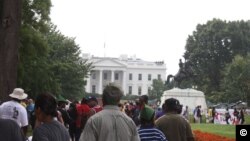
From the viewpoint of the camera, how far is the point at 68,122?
16.6 metres

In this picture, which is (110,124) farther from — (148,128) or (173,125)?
(173,125)

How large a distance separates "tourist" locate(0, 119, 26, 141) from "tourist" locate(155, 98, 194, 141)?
9.34ft

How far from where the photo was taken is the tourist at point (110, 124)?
5.86m

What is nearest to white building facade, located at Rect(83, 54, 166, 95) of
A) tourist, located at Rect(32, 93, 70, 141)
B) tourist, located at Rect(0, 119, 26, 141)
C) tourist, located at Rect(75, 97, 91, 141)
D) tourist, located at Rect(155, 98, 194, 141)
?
tourist, located at Rect(75, 97, 91, 141)

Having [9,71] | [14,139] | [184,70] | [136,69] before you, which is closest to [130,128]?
[14,139]

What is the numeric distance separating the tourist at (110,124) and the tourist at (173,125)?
6.38ft

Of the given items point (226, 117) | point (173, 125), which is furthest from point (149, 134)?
point (226, 117)

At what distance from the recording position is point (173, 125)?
26.1ft

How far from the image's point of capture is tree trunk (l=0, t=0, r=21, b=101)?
13078mm

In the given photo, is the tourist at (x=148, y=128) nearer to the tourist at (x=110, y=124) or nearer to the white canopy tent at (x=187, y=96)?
the tourist at (x=110, y=124)

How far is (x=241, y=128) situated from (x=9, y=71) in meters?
7.95

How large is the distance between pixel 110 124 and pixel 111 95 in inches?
11.6

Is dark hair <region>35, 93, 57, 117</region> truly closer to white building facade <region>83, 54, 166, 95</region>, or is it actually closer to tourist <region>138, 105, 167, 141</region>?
tourist <region>138, 105, 167, 141</region>

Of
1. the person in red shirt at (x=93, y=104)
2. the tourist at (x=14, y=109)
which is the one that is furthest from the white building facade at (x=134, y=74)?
the tourist at (x=14, y=109)
